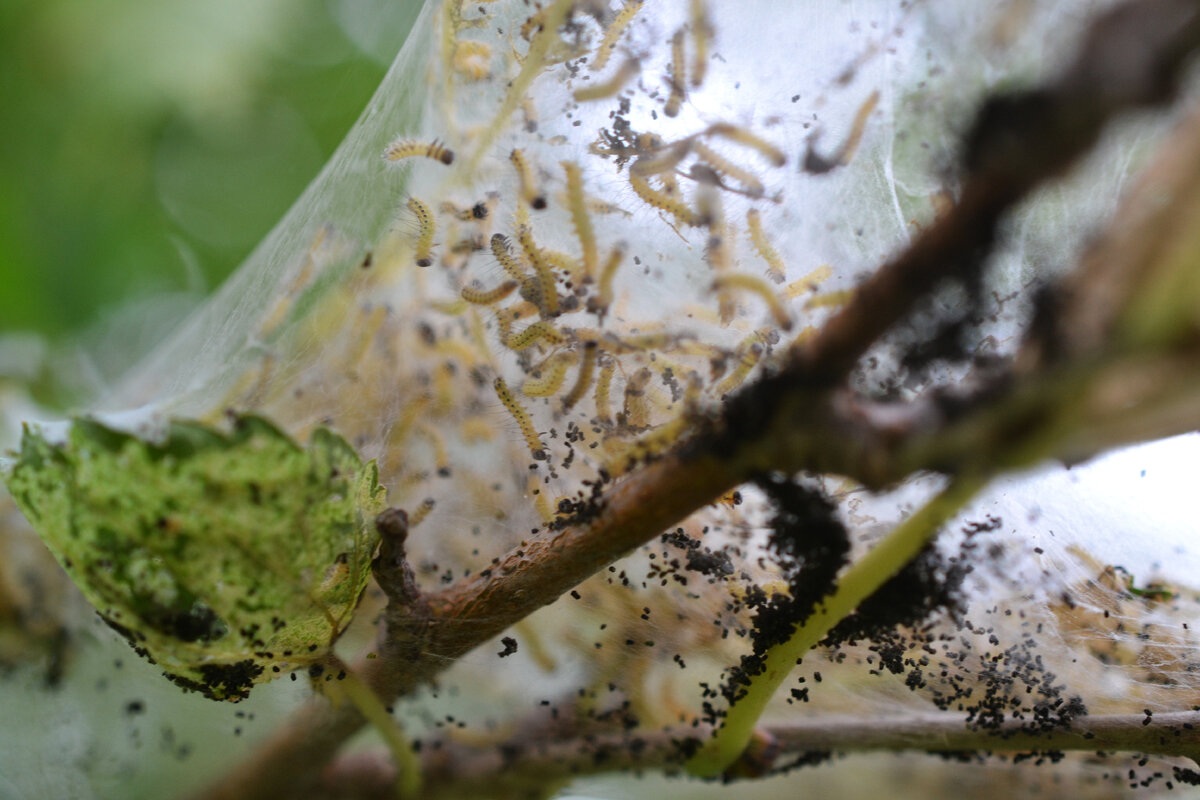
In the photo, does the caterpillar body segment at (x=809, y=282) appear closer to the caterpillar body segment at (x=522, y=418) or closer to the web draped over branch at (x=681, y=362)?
the web draped over branch at (x=681, y=362)

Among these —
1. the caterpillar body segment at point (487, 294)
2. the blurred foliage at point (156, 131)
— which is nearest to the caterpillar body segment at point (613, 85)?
the caterpillar body segment at point (487, 294)

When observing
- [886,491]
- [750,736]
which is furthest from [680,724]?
Answer: [886,491]

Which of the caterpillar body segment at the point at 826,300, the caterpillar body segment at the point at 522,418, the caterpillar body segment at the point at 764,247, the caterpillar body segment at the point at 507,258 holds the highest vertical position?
the caterpillar body segment at the point at 764,247

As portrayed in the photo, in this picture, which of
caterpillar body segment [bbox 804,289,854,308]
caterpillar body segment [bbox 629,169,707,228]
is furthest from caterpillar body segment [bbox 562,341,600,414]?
caterpillar body segment [bbox 804,289,854,308]

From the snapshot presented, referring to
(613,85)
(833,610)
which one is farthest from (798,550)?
(613,85)

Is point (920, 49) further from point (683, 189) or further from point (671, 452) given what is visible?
point (671, 452)

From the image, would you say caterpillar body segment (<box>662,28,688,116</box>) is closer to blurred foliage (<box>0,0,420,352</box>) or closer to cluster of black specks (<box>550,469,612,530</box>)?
cluster of black specks (<box>550,469,612,530</box>)

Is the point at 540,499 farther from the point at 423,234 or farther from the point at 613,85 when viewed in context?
the point at 613,85
